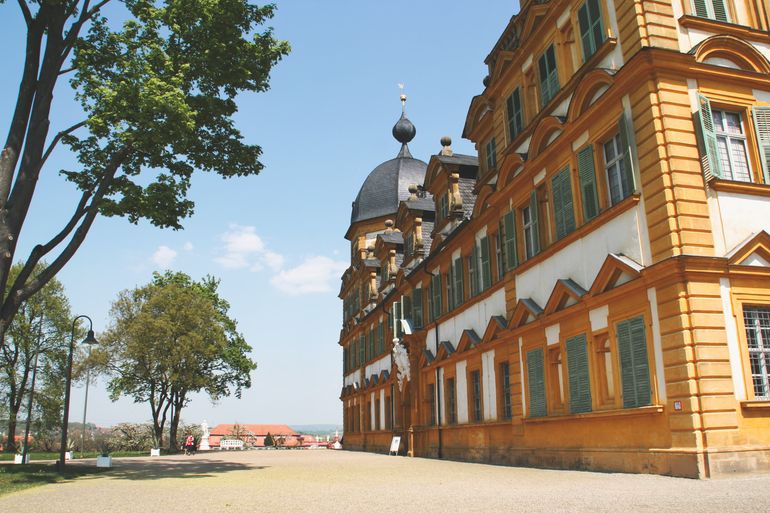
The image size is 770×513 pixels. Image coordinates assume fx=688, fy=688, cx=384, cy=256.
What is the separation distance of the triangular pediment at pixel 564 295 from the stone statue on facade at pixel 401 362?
1404 cm

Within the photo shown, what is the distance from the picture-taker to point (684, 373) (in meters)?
11.5

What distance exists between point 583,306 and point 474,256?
26.0 ft

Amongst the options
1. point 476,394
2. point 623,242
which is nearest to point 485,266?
point 476,394

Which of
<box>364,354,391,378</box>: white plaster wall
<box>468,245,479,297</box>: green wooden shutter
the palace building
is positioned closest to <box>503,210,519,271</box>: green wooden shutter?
the palace building

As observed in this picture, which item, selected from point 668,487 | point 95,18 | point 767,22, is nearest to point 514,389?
point 668,487

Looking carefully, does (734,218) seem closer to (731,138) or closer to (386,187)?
(731,138)

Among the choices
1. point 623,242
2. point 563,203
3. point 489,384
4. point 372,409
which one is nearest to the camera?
point 623,242

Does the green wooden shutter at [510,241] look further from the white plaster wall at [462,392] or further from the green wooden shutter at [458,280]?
the white plaster wall at [462,392]

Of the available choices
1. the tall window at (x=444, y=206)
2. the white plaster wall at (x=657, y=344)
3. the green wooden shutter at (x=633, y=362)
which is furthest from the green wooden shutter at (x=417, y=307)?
the white plaster wall at (x=657, y=344)

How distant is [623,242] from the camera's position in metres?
13.5

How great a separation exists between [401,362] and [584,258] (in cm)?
1630

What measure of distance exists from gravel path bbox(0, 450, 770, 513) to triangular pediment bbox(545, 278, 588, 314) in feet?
12.2

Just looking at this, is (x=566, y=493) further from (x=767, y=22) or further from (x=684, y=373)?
(x=767, y=22)

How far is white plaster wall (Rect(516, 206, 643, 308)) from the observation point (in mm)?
13281
